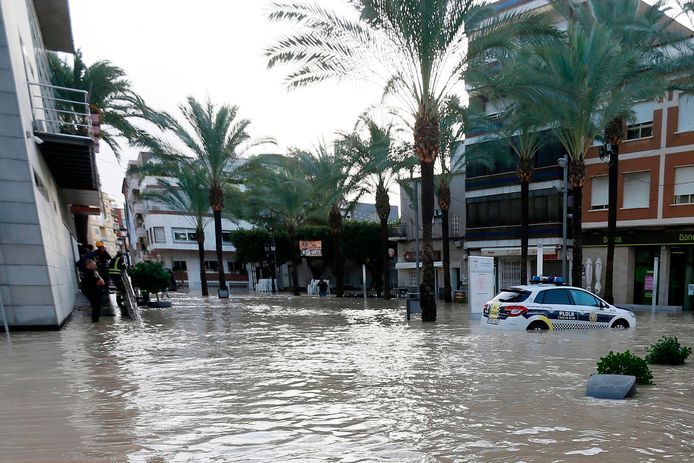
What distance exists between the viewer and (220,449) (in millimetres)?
3893

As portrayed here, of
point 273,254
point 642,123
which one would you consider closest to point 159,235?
point 273,254

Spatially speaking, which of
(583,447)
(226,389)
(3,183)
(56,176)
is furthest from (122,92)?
(583,447)

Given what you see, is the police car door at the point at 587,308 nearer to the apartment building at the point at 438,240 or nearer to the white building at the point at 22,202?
the white building at the point at 22,202

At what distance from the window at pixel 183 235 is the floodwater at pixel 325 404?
1892 inches

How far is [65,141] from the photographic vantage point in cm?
1173

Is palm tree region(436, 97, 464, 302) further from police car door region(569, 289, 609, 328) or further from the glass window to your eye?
the glass window

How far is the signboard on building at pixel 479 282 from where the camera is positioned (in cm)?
1530

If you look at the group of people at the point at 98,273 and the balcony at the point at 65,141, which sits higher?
the balcony at the point at 65,141

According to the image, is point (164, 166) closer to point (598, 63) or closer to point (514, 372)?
point (598, 63)

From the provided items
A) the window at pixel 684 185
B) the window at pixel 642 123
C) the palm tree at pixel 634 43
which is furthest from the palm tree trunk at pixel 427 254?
the window at pixel 684 185

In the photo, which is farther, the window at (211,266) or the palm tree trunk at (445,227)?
the window at (211,266)

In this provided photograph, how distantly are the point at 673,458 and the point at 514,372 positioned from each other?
319cm

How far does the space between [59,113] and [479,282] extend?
1841 cm

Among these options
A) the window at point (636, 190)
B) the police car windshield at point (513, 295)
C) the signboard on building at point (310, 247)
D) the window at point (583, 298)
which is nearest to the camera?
the police car windshield at point (513, 295)
